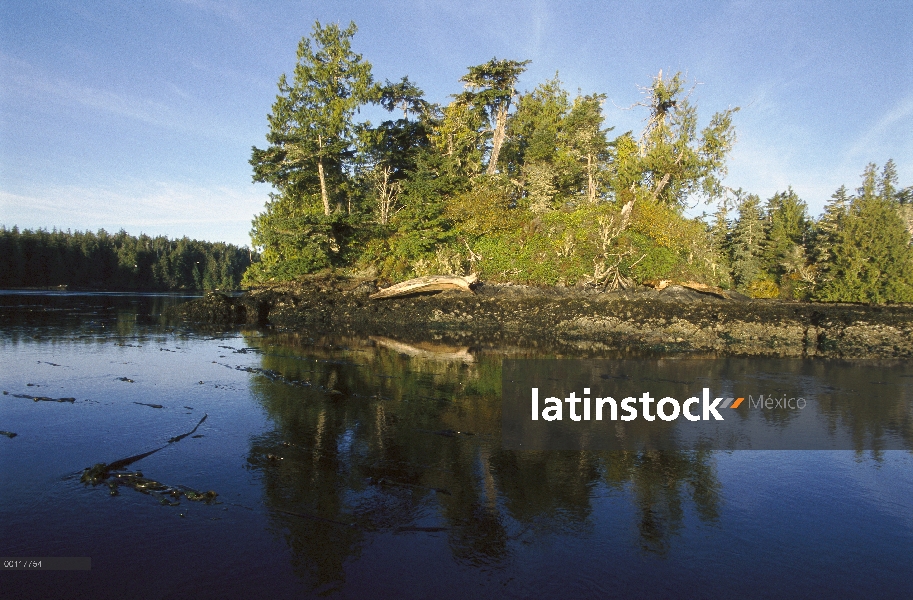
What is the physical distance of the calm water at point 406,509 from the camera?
15.8 ft

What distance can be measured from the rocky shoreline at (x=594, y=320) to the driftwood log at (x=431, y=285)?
437mm

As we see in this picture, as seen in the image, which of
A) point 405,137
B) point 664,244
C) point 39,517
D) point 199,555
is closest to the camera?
point 199,555

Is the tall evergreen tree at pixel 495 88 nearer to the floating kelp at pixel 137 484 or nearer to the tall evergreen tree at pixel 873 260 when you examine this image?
the tall evergreen tree at pixel 873 260

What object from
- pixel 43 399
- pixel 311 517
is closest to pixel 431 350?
pixel 43 399

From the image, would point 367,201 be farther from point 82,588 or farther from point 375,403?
point 82,588

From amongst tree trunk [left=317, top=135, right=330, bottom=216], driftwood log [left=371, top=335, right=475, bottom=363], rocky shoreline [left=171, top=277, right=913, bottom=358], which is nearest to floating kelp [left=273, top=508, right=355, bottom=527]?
driftwood log [left=371, top=335, right=475, bottom=363]

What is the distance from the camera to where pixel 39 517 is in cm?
578

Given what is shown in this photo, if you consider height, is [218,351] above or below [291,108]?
below

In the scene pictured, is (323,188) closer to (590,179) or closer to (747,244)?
(590,179)

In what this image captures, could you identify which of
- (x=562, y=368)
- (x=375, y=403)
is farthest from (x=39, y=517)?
(x=562, y=368)

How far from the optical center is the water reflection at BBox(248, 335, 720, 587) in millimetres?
5594

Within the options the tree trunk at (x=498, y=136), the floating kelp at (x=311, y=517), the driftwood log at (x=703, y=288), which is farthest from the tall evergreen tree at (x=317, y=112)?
the floating kelp at (x=311, y=517)

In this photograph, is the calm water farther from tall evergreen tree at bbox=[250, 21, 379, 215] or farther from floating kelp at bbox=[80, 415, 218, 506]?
tall evergreen tree at bbox=[250, 21, 379, 215]

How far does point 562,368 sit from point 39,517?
12.1 m
